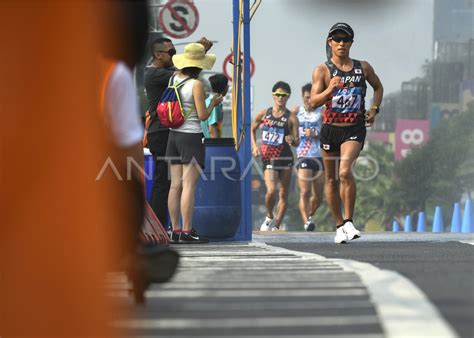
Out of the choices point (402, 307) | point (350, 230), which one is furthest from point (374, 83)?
point (402, 307)

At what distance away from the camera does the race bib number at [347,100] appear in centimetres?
1123

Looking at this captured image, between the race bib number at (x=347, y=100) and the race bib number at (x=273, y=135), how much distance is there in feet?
17.9

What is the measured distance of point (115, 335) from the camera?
3.52 m

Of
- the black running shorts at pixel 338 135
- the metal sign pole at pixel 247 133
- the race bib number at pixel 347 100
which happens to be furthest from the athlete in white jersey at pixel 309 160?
the race bib number at pixel 347 100

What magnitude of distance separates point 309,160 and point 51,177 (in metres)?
13.6

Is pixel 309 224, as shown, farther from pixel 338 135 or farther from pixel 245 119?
pixel 338 135

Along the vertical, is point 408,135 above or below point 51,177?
below

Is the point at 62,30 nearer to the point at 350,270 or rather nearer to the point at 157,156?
the point at 350,270

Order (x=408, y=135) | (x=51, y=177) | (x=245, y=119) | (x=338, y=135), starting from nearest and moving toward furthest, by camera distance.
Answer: (x=51, y=177)
(x=338, y=135)
(x=245, y=119)
(x=408, y=135)

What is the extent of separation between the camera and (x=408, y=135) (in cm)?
12494

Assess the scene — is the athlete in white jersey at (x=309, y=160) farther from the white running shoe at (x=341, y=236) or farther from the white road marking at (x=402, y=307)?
the white road marking at (x=402, y=307)

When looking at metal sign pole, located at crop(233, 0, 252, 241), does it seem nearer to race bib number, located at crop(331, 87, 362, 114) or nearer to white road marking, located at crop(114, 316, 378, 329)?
race bib number, located at crop(331, 87, 362, 114)

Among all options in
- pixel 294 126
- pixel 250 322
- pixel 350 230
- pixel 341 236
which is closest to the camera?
pixel 250 322

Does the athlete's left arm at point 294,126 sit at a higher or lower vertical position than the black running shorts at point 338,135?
lower
